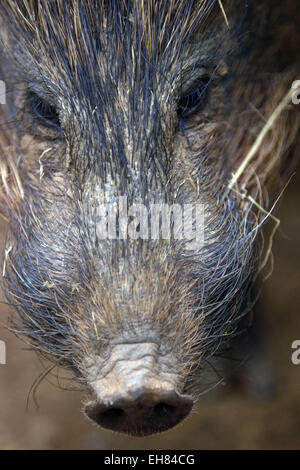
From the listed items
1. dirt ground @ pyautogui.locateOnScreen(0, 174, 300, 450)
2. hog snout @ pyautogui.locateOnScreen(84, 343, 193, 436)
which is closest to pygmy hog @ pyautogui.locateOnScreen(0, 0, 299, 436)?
hog snout @ pyautogui.locateOnScreen(84, 343, 193, 436)

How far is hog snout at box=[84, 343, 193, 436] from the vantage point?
2.08m

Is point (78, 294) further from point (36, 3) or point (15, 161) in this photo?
point (36, 3)

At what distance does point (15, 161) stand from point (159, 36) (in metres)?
0.79

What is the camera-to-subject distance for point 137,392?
2062 millimetres

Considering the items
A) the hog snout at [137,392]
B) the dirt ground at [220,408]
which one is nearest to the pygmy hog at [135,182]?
the hog snout at [137,392]

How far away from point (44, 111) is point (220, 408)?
183cm

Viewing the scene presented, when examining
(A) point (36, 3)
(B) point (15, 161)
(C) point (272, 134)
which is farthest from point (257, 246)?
(A) point (36, 3)

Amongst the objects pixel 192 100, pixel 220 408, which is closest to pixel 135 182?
pixel 192 100

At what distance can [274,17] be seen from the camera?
312 centimetres

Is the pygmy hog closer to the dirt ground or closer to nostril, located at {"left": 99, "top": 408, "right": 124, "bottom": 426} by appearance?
nostril, located at {"left": 99, "top": 408, "right": 124, "bottom": 426}

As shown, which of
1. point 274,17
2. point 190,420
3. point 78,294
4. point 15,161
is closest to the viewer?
point 78,294

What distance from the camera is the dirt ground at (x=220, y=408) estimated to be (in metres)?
3.56

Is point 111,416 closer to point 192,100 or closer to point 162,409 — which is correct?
point 162,409

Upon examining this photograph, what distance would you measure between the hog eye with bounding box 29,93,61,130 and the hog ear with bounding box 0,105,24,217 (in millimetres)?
193
